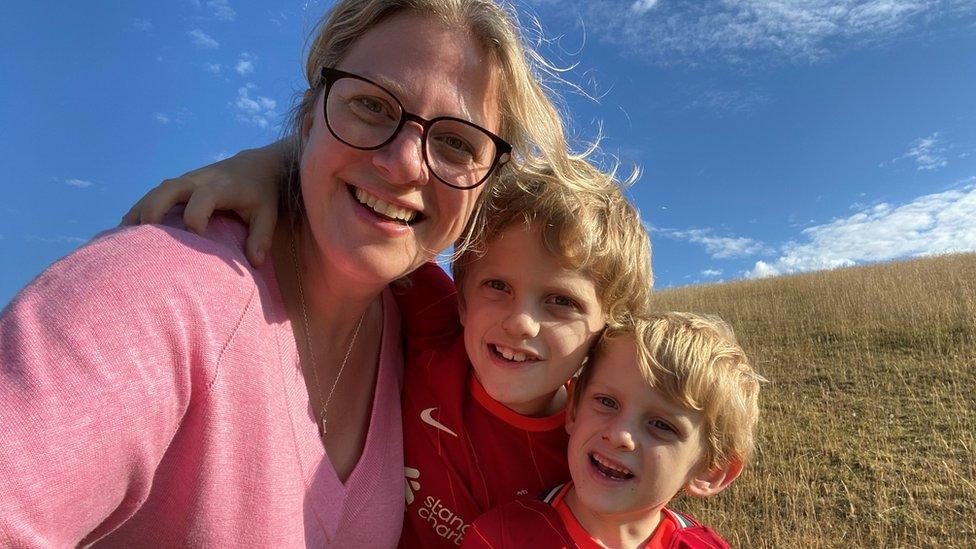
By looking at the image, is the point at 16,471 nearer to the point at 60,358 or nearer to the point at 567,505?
the point at 60,358

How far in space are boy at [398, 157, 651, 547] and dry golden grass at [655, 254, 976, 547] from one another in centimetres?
421

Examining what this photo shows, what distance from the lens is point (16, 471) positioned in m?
0.97

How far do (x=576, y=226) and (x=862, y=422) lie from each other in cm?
867

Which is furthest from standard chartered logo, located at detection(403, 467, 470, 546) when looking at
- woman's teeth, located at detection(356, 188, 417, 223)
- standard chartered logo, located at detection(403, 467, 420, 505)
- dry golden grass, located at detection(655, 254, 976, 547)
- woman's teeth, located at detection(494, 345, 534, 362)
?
dry golden grass, located at detection(655, 254, 976, 547)

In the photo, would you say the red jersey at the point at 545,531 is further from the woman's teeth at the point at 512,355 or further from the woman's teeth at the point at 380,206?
the woman's teeth at the point at 380,206

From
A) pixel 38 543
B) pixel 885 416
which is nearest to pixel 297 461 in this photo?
pixel 38 543

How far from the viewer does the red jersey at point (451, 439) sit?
7.66ft

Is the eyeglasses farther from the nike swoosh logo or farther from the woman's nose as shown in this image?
the nike swoosh logo

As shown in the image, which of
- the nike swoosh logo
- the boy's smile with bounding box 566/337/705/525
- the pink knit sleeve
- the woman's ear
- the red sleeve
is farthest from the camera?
the red sleeve

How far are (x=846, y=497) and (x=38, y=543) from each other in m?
7.46

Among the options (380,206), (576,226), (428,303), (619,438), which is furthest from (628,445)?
(380,206)

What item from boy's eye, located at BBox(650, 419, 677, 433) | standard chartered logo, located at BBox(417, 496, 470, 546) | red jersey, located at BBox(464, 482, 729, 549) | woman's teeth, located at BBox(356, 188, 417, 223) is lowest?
standard chartered logo, located at BBox(417, 496, 470, 546)

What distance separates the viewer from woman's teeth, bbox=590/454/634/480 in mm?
2170

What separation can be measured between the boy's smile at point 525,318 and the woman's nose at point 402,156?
23.9 inches
